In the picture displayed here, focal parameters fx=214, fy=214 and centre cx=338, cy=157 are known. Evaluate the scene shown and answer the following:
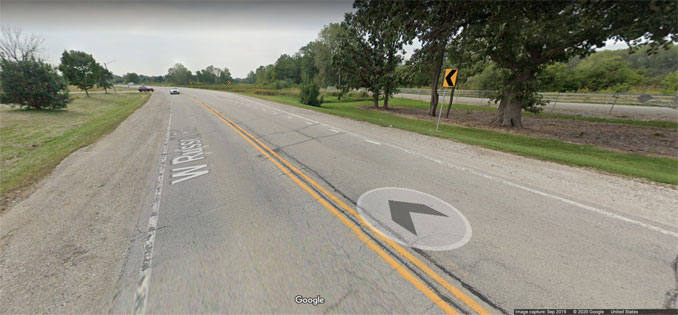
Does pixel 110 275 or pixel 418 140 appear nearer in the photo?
pixel 110 275

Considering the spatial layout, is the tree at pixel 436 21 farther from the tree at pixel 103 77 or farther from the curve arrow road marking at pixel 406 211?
the tree at pixel 103 77

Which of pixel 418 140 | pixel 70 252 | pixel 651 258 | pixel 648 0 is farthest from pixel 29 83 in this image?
pixel 648 0

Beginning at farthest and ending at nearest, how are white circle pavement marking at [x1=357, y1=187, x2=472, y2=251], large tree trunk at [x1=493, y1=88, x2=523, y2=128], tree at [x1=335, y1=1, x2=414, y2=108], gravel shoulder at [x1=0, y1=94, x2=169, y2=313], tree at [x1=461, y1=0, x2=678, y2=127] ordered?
1. tree at [x1=335, y1=1, x2=414, y2=108]
2. large tree trunk at [x1=493, y1=88, x2=523, y2=128]
3. tree at [x1=461, y1=0, x2=678, y2=127]
4. white circle pavement marking at [x1=357, y1=187, x2=472, y2=251]
5. gravel shoulder at [x1=0, y1=94, x2=169, y2=313]

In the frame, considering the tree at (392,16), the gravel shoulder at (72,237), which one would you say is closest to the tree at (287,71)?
the tree at (392,16)

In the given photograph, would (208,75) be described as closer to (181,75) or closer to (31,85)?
(181,75)

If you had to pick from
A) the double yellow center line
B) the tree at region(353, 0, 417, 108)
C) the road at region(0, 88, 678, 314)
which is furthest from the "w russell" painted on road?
the tree at region(353, 0, 417, 108)

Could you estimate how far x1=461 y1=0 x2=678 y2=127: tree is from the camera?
7.16m

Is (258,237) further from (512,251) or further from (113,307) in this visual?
(512,251)

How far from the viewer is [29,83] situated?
1783cm

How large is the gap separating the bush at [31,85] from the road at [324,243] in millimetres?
22672

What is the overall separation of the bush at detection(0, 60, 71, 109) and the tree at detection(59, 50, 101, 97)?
1681cm

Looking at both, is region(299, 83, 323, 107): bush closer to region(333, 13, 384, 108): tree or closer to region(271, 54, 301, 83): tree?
region(333, 13, 384, 108): tree

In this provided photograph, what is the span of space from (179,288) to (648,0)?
13784 mm

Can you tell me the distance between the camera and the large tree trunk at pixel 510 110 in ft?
40.8
